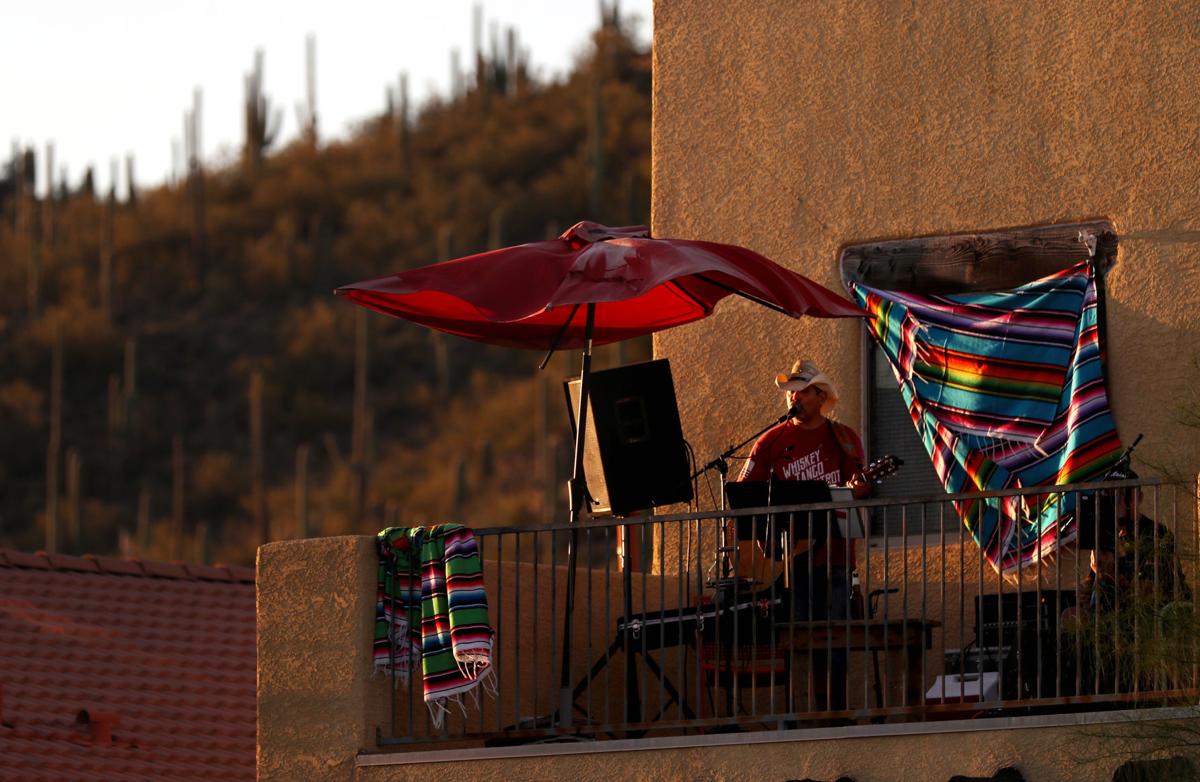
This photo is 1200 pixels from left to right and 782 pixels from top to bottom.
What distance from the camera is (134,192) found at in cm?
4981

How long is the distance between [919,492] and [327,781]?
151 inches

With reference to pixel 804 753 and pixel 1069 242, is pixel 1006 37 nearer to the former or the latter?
pixel 1069 242

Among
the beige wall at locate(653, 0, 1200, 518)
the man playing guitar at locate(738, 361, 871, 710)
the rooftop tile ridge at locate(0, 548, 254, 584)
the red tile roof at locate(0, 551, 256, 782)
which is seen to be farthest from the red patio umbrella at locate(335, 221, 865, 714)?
the rooftop tile ridge at locate(0, 548, 254, 584)

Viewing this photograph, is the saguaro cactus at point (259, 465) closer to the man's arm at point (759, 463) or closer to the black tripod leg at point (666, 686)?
the man's arm at point (759, 463)

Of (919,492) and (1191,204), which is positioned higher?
(1191,204)

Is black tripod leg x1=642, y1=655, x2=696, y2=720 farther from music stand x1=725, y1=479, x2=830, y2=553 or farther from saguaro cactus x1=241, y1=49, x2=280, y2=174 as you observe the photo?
saguaro cactus x1=241, y1=49, x2=280, y2=174

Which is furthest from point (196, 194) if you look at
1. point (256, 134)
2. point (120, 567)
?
point (120, 567)

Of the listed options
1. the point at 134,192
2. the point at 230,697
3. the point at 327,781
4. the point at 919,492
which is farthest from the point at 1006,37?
the point at 134,192

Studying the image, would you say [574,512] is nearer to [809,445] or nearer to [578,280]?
[578,280]

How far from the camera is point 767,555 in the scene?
1113 centimetres

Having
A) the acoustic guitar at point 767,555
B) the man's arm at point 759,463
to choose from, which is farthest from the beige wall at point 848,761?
the man's arm at point 759,463

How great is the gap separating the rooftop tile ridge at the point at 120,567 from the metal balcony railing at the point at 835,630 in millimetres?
6075

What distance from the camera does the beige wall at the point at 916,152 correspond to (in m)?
11.8

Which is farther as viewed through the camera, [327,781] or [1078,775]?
[327,781]
